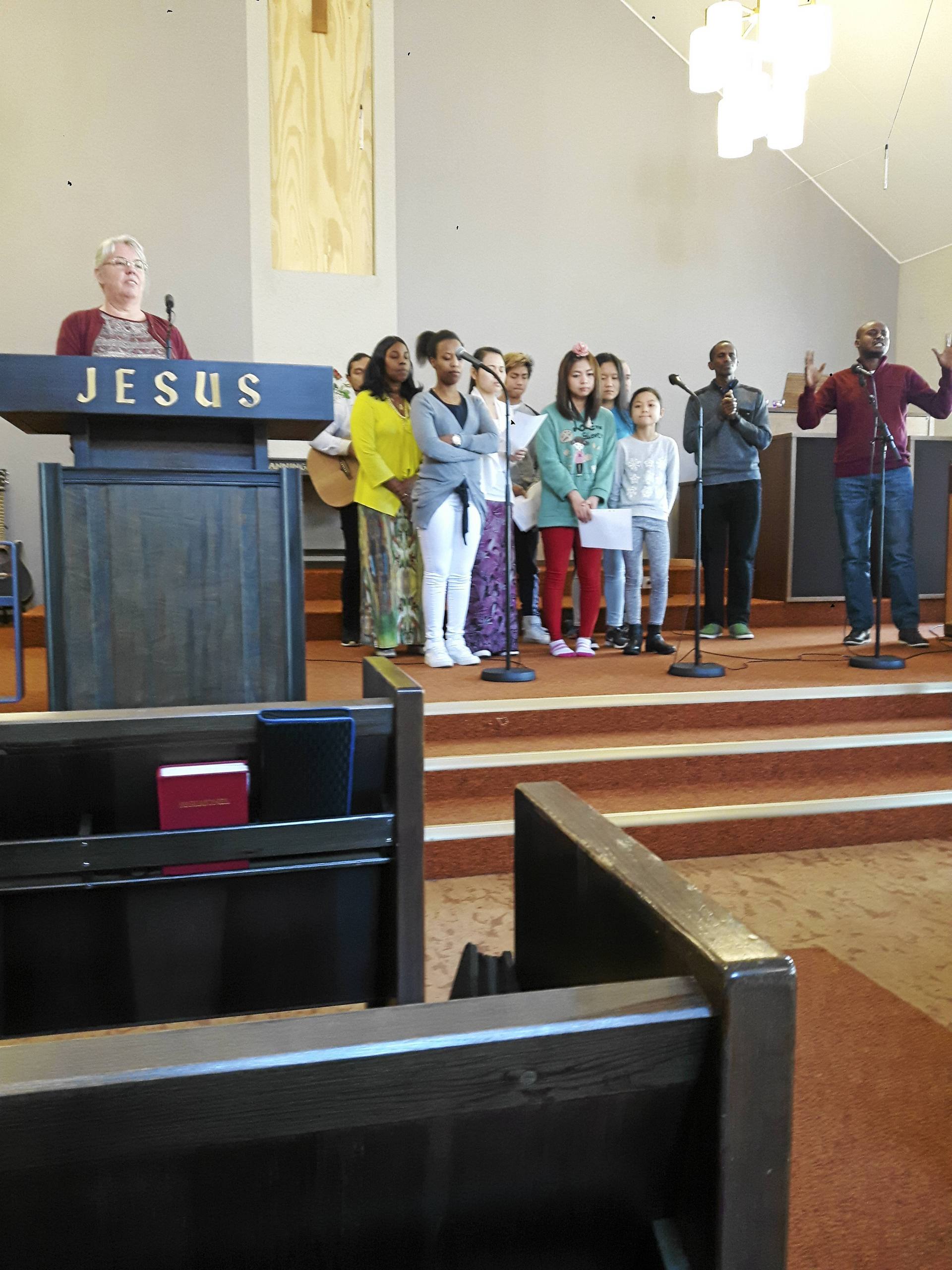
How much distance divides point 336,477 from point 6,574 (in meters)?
1.70

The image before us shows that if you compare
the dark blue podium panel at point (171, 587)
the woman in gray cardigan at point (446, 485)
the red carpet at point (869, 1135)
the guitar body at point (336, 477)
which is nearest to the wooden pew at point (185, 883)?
the red carpet at point (869, 1135)

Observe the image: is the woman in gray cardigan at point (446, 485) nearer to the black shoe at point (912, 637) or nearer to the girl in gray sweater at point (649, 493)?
the girl in gray sweater at point (649, 493)

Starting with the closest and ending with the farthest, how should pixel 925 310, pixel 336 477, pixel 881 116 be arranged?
pixel 336 477 → pixel 881 116 → pixel 925 310

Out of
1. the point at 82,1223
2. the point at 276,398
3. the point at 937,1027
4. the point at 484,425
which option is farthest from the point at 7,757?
the point at 484,425

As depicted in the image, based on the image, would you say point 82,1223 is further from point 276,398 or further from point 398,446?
point 398,446

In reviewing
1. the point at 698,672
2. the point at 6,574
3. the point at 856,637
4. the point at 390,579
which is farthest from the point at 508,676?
the point at 6,574

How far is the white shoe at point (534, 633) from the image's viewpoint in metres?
4.45

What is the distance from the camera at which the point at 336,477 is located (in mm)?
4254

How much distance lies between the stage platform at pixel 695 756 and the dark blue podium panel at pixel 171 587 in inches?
27.7

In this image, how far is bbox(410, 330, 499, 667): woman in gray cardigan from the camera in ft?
11.4

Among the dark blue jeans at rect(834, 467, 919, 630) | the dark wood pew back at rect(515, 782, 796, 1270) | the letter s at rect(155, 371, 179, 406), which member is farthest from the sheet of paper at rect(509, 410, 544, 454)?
the dark wood pew back at rect(515, 782, 796, 1270)

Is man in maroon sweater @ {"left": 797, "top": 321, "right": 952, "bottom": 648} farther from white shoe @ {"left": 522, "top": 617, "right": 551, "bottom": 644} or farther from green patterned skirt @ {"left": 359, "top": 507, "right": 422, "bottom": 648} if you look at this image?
green patterned skirt @ {"left": 359, "top": 507, "right": 422, "bottom": 648}

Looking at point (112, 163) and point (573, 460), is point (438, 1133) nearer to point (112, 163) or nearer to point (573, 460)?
point (573, 460)

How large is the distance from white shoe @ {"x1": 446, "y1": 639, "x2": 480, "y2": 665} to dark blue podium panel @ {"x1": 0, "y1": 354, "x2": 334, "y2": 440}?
1.87m
